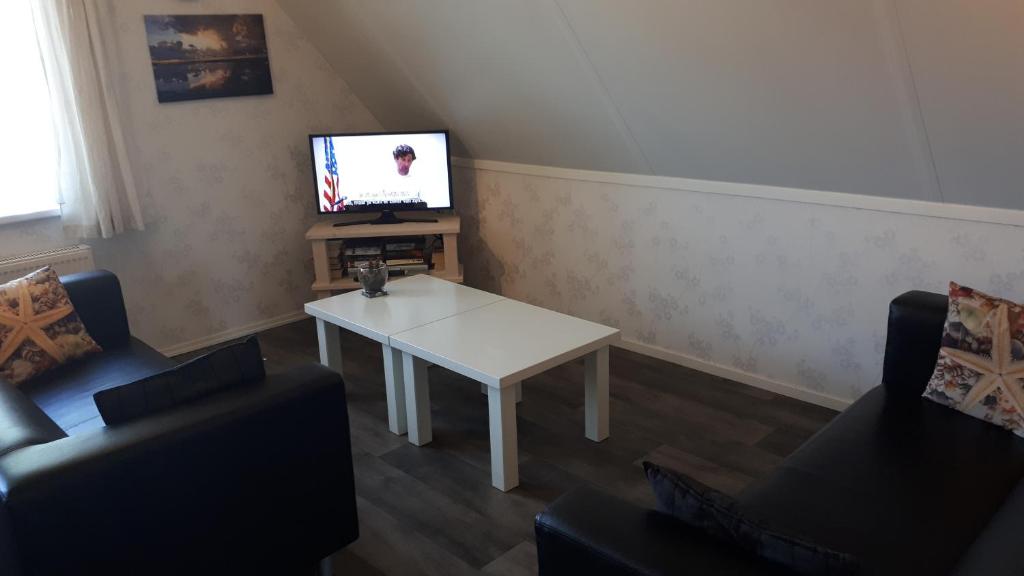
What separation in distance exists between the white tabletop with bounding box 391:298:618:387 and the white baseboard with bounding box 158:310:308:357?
1.74 meters

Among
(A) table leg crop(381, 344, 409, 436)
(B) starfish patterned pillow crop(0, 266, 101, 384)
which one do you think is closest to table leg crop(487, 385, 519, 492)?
(A) table leg crop(381, 344, 409, 436)

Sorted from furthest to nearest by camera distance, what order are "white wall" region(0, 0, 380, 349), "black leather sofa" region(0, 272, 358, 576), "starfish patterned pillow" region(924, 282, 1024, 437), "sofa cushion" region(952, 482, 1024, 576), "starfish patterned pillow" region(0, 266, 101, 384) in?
"white wall" region(0, 0, 380, 349) < "starfish patterned pillow" region(0, 266, 101, 384) < "starfish patterned pillow" region(924, 282, 1024, 437) < "black leather sofa" region(0, 272, 358, 576) < "sofa cushion" region(952, 482, 1024, 576)

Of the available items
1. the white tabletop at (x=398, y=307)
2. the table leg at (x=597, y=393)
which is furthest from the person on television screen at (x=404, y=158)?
the table leg at (x=597, y=393)

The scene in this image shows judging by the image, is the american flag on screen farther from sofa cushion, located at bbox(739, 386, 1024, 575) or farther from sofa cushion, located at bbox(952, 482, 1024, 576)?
sofa cushion, located at bbox(952, 482, 1024, 576)

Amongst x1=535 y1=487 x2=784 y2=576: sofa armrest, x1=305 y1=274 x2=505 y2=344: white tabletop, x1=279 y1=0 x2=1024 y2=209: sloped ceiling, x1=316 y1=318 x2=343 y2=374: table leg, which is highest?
x1=279 y1=0 x2=1024 y2=209: sloped ceiling

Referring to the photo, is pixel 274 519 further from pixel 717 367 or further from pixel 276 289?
pixel 276 289

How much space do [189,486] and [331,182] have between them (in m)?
2.67

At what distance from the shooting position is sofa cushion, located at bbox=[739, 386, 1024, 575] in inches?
74.9

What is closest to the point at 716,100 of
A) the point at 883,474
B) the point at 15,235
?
the point at 883,474

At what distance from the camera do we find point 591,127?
3.81m

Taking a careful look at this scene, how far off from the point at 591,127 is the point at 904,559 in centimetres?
242

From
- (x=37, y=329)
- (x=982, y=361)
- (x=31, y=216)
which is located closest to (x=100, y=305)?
(x=37, y=329)

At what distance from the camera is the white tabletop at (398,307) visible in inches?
130

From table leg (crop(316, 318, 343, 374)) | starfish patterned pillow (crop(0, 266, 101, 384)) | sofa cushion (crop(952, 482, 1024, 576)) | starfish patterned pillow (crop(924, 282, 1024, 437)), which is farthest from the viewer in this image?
table leg (crop(316, 318, 343, 374))
